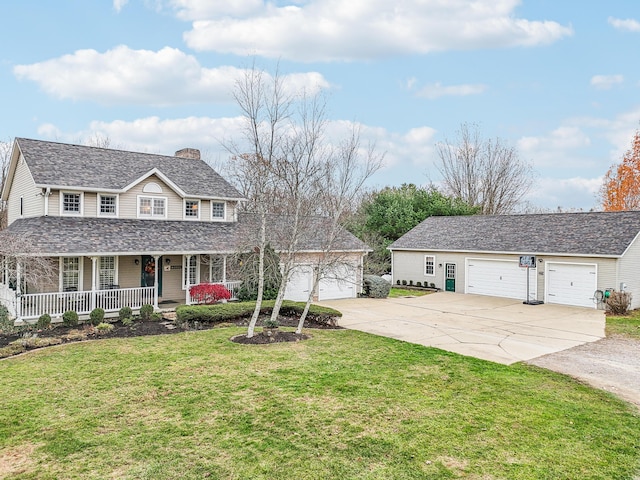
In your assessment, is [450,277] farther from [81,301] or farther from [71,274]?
[71,274]

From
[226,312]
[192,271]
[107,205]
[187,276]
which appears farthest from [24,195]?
[226,312]

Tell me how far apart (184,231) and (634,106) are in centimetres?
3431

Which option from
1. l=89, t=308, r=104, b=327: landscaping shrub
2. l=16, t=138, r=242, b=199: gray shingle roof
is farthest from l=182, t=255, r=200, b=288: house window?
l=89, t=308, r=104, b=327: landscaping shrub

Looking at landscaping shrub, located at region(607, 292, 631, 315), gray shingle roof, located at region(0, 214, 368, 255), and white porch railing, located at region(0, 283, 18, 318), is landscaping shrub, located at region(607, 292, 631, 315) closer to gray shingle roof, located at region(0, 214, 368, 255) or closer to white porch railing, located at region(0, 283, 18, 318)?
gray shingle roof, located at region(0, 214, 368, 255)

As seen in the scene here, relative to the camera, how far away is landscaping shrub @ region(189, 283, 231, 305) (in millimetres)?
17781

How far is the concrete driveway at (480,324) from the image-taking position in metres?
12.6

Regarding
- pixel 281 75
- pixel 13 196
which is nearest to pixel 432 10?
pixel 281 75

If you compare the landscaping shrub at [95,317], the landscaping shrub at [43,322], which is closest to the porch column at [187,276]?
the landscaping shrub at [95,317]

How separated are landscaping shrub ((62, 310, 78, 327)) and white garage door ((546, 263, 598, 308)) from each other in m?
20.7

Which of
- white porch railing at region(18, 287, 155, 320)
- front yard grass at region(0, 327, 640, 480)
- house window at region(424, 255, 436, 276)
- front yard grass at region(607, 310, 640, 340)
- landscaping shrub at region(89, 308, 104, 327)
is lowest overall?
front yard grass at region(607, 310, 640, 340)

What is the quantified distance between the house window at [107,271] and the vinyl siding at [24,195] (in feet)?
10.1

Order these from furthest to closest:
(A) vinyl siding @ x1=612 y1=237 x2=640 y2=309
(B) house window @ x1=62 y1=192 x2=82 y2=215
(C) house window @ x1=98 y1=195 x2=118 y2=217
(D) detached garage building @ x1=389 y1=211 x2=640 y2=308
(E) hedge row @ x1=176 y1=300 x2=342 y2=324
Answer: (D) detached garage building @ x1=389 y1=211 x2=640 y2=308 < (A) vinyl siding @ x1=612 y1=237 x2=640 y2=309 < (C) house window @ x1=98 y1=195 x2=118 y2=217 < (B) house window @ x1=62 y1=192 x2=82 y2=215 < (E) hedge row @ x1=176 y1=300 x2=342 y2=324

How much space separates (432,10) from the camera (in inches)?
581

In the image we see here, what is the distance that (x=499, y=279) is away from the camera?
79.2 feet
